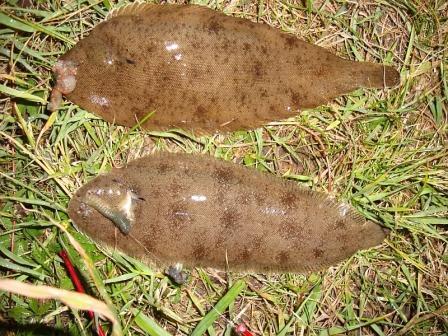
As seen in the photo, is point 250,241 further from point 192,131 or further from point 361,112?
point 361,112

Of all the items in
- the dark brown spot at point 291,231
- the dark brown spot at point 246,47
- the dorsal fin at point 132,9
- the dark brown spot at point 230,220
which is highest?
the dorsal fin at point 132,9

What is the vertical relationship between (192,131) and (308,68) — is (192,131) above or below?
below

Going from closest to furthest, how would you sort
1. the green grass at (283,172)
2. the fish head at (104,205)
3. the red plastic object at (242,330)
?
the fish head at (104,205)
the red plastic object at (242,330)
the green grass at (283,172)

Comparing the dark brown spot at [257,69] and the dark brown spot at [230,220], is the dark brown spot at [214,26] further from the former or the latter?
the dark brown spot at [230,220]

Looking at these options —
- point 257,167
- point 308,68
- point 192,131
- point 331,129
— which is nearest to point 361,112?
point 331,129

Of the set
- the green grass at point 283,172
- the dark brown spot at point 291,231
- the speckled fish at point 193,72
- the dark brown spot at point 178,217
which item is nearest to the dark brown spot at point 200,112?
the speckled fish at point 193,72

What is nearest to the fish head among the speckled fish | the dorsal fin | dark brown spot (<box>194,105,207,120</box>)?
the speckled fish

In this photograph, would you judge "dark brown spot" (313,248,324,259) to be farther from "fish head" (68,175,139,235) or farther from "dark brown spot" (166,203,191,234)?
"fish head" (68,175,139,235)
